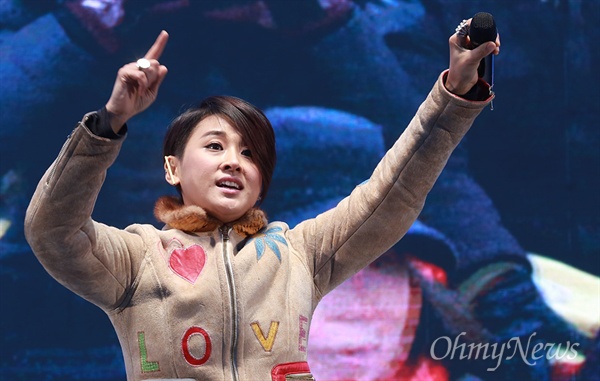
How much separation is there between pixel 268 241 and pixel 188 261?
17cm

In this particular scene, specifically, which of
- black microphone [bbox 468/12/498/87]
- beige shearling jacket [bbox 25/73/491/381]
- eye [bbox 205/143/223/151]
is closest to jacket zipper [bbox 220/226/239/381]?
beige shearling jacket [bbox 25/73/491/381]

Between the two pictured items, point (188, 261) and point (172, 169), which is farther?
point (172, 169)

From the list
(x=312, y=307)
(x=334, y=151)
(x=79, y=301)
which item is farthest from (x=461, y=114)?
(x=79, y=301)

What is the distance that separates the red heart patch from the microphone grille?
2.03 ft

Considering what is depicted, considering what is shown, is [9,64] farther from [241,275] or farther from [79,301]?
[241,275]

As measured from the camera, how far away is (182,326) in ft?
5.51

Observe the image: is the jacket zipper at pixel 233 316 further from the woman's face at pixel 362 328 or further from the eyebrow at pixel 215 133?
the woman's face at pixel 362 328

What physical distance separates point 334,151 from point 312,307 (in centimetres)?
118

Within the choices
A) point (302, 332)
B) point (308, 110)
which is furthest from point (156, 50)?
point (308, 110)

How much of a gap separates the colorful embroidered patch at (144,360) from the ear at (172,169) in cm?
34

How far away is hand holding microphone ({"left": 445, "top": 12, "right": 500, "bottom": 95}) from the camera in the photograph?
1.62 m

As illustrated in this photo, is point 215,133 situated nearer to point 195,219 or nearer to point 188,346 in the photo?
point 195,219

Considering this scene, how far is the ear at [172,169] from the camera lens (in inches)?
75.1

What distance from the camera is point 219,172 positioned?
182cm
